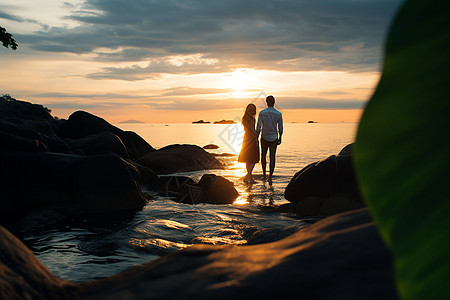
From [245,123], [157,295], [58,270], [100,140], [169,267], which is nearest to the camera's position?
[157,295]

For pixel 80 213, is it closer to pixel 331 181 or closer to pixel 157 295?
pixel 331 181

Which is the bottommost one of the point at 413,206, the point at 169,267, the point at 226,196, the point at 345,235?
the point at 226,196

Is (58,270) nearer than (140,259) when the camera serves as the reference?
Yes

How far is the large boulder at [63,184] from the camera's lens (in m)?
8.26

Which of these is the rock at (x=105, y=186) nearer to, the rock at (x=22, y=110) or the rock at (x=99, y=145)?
the rock at (x=99, y=145)

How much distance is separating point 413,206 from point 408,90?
76mm

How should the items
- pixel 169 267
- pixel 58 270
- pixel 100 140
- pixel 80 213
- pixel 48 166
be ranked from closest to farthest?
pixel 169 267 < pixel 58 270 < pixel 80 213 < pixel 48 166 < pixel 100 140

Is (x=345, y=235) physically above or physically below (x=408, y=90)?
below

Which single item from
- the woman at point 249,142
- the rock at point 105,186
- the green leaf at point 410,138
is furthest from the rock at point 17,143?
the green leaf at point 410,138

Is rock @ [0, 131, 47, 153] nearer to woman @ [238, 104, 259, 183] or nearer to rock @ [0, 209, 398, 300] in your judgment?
woman @ [238, 104, 259, 183]

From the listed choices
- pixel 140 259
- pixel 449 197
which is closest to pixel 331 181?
pixel 140 259

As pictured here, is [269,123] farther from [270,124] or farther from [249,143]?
[249,143]

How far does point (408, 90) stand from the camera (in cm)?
23

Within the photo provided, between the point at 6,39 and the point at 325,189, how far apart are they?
15.7 metres
